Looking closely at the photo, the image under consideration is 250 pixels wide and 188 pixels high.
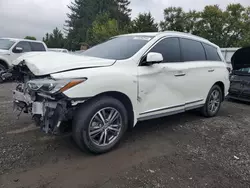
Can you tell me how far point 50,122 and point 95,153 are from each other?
29.8 inches

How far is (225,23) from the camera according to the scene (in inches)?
1049

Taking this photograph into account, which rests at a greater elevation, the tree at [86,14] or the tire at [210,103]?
the tree at [86,14]

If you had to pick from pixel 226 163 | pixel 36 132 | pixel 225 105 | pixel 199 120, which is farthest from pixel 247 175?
pixel 225 105

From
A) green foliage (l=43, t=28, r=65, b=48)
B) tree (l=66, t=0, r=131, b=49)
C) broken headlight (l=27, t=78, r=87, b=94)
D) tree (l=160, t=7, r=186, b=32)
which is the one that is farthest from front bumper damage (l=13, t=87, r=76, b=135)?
green foliage (l=43, t=28, r=65, b=48)

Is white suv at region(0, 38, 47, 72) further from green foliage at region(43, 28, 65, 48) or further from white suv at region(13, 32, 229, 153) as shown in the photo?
green foliage at region(43, 28, 65, 48)

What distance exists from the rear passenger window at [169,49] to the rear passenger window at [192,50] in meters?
0.19

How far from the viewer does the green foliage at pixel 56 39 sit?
50656 millimetres

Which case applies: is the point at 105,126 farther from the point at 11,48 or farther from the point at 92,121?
the point at 11,48

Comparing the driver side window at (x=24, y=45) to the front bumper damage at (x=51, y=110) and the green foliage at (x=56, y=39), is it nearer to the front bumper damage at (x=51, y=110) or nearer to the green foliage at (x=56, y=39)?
the front bumper damage at (x=51, y=110)

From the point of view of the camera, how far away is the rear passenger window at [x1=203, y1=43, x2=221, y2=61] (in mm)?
4999

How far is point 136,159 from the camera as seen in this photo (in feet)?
9.93

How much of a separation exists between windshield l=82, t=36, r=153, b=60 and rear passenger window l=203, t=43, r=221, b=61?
188cm

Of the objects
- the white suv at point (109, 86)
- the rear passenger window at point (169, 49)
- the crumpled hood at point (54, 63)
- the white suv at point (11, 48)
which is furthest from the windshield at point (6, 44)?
the rear passenger window at point (169, 49)

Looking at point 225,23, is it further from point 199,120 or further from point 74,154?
point 74,154
